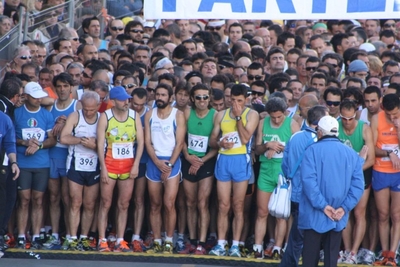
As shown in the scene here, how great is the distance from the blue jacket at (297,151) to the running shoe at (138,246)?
257 cm

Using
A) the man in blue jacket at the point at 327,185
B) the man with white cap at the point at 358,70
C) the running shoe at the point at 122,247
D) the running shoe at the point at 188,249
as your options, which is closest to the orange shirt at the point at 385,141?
the man in blue jacket at the point at 327,185

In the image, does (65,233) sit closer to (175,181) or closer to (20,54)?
(175,181)

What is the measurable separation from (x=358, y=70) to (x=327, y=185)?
506 centimetres

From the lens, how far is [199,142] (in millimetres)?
11773

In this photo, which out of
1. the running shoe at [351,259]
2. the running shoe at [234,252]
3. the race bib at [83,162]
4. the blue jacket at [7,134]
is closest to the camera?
the blue jacket at [7,134]

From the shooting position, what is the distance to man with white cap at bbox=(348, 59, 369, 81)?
1398 cm

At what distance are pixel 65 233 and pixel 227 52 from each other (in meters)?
4.78

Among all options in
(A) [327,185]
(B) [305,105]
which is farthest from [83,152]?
(A) [327,185]

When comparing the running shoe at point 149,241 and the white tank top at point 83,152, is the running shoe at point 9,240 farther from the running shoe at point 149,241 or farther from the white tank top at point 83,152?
the running shoe at point 149,241

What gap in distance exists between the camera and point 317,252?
372 inches

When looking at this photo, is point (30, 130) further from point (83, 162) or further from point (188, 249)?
point (188, 249)

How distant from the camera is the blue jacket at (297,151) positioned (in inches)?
391

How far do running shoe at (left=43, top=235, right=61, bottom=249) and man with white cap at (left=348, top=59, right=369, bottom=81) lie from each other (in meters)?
5.13

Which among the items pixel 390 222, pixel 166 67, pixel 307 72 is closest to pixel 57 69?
pixel 166 67
